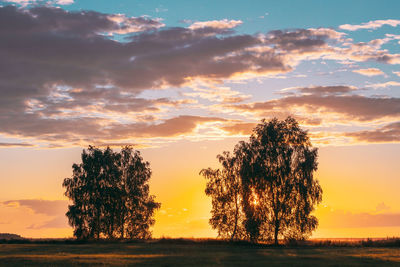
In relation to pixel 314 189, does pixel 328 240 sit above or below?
below

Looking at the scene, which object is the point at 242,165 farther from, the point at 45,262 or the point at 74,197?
the point at 45,262

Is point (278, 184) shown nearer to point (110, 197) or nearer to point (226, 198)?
point (226, 198)

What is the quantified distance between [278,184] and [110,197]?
97.6ft

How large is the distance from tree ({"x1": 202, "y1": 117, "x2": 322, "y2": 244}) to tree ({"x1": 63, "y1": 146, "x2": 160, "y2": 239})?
67.4 ft

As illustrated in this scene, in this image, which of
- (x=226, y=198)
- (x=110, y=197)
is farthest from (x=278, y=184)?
(x=110, y=197)

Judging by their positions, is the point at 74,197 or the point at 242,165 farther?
the point at 74,197

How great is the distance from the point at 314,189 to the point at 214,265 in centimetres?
3742

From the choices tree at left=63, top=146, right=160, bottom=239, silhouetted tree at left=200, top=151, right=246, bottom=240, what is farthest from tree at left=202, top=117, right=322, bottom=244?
tree at left=63, top=146, right=160, bottom=239

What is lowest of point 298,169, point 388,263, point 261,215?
point 388,263

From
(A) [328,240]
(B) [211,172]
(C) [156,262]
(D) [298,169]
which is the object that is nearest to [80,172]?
(B) [211,172]

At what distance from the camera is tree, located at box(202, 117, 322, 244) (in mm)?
71438

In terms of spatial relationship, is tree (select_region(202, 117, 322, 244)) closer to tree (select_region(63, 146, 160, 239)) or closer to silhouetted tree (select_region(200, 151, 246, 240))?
silhouetted tree (select_region(200, 151, 246, 240))

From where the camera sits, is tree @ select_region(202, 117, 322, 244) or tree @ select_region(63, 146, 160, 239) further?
tree @ select_region(63, 146, 160, 239)

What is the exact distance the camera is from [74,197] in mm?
85312
